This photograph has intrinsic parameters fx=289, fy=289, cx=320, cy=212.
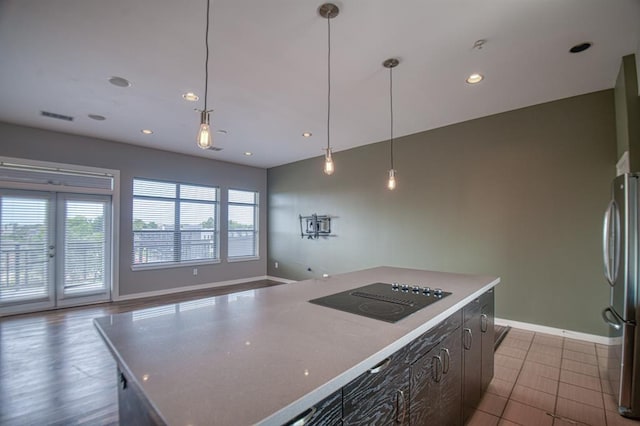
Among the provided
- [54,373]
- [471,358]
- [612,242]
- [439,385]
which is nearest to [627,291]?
[612,242]

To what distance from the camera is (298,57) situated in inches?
106

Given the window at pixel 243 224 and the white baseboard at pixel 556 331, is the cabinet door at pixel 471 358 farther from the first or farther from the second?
the window at pixel 243 224

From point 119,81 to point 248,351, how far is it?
3428mm

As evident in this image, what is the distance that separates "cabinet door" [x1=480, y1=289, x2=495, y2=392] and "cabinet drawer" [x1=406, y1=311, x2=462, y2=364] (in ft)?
1.82

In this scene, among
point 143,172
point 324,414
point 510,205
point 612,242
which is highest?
point 143,172

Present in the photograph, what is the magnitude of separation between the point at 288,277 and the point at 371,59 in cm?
548

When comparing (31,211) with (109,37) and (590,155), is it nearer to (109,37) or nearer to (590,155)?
(109,37)

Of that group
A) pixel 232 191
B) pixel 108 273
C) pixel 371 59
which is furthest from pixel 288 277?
pixel 371 59

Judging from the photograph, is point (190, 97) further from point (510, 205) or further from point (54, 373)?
point (510, 205)

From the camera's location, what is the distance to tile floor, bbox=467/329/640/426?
2098mm

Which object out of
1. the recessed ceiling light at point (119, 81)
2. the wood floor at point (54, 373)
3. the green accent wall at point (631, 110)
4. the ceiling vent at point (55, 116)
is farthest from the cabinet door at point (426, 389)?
the ceiling vent at point (55, 116)

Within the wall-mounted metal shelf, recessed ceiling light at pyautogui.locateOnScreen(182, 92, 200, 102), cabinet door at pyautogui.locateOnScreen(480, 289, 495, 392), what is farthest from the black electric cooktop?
the wall-mounted metal shelf

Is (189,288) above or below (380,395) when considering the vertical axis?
below

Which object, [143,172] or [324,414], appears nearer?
[324,414]
